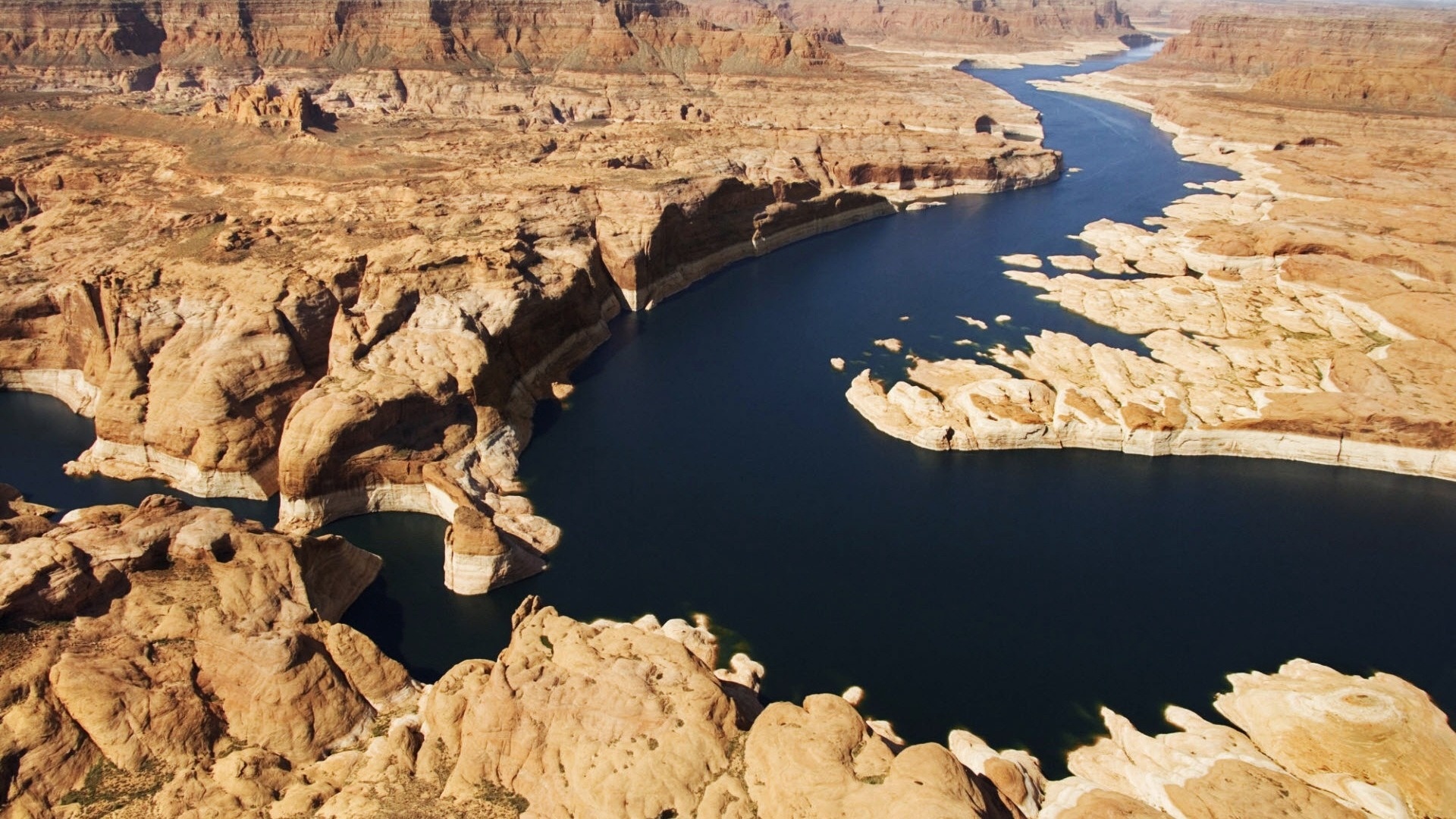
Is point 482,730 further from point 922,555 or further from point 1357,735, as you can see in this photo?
point 1357,735

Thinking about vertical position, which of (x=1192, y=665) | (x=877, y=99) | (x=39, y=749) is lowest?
(x=1192, y=665)

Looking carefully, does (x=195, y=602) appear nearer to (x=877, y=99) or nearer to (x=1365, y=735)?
(x=1365, y=735)

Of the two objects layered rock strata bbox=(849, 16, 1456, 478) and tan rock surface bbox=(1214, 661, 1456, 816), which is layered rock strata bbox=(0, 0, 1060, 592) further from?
tan rock surface bbox=(1214, 661, 1456, 816)

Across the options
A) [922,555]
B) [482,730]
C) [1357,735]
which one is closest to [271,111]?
[922,555]

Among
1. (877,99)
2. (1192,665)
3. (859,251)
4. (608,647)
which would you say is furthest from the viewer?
(877,99)

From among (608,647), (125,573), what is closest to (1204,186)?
(608,647)

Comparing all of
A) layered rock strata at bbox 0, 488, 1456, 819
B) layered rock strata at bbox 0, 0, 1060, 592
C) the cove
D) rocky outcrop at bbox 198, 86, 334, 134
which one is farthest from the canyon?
the cove

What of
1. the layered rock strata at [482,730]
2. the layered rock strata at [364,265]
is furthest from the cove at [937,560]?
the layered rock strata at [364,265]
